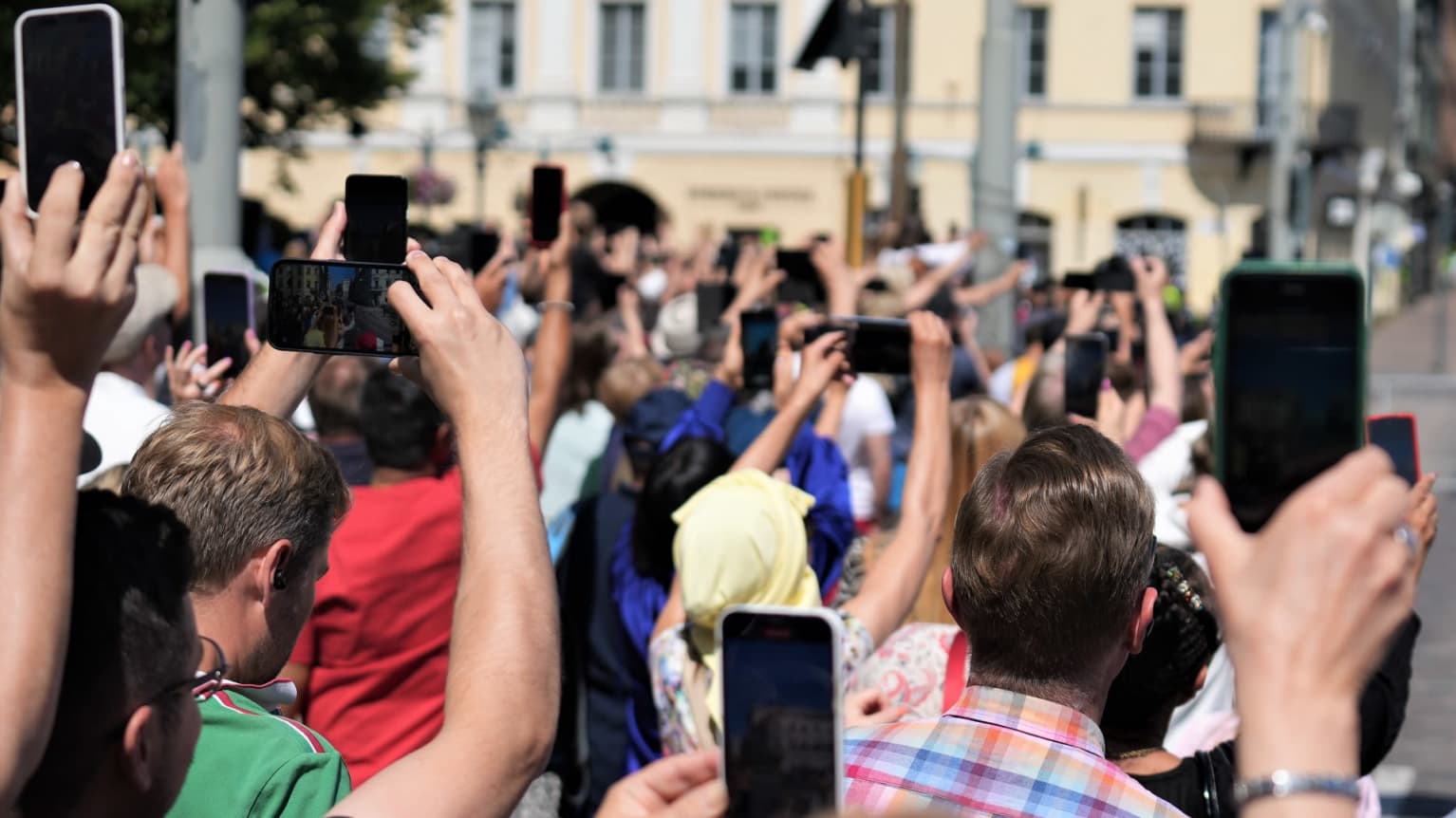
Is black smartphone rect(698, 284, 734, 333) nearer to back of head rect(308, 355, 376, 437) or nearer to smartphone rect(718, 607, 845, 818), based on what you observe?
back of head rect(308, 355, 376, 437)

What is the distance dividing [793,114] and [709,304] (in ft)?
106

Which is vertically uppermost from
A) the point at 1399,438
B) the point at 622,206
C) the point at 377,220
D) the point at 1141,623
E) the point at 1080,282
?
the point at 622,206

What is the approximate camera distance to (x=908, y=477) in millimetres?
4172

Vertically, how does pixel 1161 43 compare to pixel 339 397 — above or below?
above

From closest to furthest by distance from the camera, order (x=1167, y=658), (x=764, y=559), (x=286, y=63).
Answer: (x=1167, y=658) → (x=764, y=559) → (x=286, y=63)

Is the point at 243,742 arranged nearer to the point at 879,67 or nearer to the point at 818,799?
the point at 818,799

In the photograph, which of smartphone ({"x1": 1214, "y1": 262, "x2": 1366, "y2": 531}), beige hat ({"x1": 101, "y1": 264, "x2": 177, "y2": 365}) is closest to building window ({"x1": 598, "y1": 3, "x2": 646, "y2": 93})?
beige hat ({"x1": 101, "y1": 264, "x2": 177, "y2": 365})

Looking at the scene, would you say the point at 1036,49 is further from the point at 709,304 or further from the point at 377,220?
the point at 377,220

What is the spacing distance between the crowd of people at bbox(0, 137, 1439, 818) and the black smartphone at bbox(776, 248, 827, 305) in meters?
2.39

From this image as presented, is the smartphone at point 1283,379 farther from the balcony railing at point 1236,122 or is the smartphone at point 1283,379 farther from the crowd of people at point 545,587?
the balcony railing at point 1236,122

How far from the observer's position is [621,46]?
4097cm

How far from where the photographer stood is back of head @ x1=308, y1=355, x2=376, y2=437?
203 inches

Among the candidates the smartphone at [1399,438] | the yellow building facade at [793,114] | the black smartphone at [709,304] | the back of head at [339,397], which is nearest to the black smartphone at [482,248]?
the back of head at [339,397]

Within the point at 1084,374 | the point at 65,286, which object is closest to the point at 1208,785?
the point at 65,286
